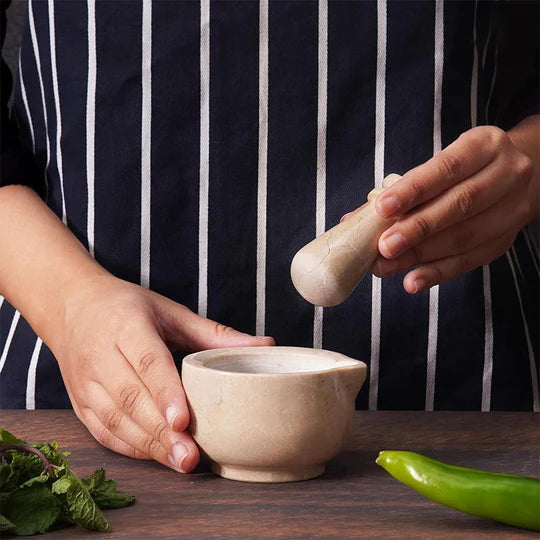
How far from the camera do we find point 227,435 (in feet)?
2.82

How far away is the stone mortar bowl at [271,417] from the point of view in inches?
33.2

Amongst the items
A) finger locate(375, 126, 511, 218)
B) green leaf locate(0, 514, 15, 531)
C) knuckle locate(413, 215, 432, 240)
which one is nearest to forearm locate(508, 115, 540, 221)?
finger locate(375, 126, 511, 218)

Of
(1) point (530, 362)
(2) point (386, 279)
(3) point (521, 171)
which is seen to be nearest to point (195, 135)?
(2) point (386, 279)

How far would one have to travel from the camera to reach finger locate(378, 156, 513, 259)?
981 millimetres

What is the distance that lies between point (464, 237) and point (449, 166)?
10 centimetres

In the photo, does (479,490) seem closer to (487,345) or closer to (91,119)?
(487,345)

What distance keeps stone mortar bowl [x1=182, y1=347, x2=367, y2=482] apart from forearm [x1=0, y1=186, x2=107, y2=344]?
0.29 metres

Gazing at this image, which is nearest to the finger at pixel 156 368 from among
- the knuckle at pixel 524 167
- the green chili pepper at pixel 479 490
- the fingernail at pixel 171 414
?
the fingernail at pixel 171 414

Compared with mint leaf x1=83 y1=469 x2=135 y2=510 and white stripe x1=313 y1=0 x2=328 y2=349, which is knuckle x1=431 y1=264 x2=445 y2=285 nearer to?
white stripe x1=313 y1=0 x2=328 y2=349

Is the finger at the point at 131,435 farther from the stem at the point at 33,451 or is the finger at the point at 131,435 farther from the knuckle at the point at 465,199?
the knuckle at the point at 465,199

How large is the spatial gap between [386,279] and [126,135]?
38 centimetres

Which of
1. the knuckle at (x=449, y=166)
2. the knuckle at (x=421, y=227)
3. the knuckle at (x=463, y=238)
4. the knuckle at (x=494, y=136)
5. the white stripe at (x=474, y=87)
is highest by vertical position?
the white stripe at (x=474, y=87)

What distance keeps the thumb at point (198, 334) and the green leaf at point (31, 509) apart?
0.30 metres

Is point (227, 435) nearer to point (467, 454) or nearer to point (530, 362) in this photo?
point (467, 454)
